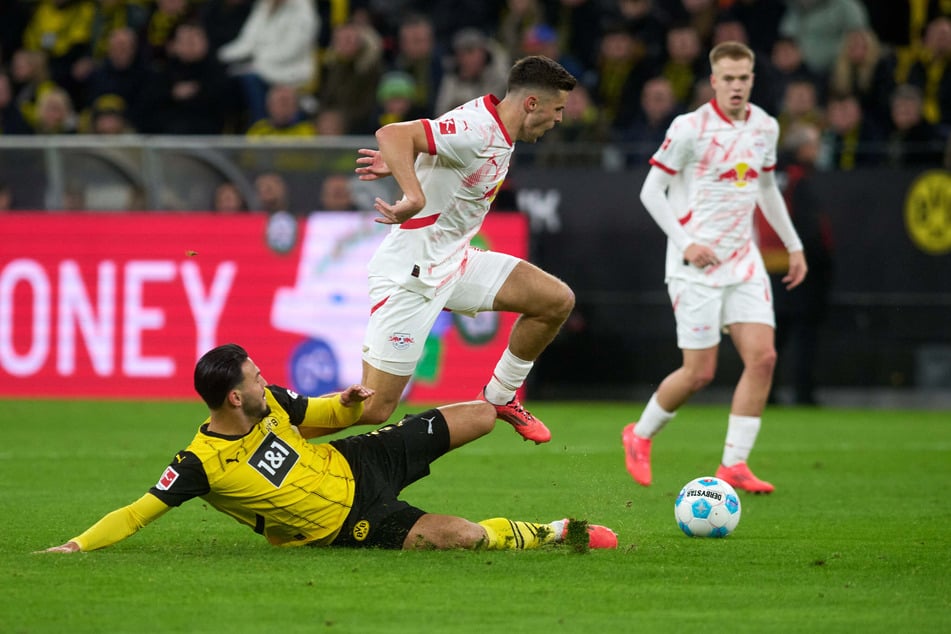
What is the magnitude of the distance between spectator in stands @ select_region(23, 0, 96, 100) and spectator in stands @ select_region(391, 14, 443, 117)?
4.16 m

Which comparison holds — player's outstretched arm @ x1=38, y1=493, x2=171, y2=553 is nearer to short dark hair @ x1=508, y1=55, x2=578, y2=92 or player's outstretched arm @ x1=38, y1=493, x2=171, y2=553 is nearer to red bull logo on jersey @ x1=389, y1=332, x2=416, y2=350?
red bull logo on jersey @ x1=389, y1=332, x2=416, y2=350

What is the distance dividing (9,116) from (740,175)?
36.0ft

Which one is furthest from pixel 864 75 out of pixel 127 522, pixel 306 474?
pixel 127 522

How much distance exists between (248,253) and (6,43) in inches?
254

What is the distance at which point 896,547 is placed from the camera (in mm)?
6828

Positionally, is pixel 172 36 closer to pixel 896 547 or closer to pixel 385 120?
pixel 385 120

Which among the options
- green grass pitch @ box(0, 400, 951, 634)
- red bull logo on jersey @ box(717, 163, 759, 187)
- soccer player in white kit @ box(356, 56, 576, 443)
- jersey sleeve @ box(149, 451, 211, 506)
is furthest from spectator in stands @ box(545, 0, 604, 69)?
jersey sleeve @ box(149, 451, 211, 506)

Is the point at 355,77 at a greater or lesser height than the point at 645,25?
lesser

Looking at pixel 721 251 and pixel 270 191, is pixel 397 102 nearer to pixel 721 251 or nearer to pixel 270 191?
pixel 270 191

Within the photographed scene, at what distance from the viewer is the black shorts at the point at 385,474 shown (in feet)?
21.5

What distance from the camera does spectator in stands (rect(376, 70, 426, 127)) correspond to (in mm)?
15750

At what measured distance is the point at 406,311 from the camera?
25.3 feet

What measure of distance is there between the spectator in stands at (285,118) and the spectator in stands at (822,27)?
5.52 metres

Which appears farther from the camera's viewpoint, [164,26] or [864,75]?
[164,26]
